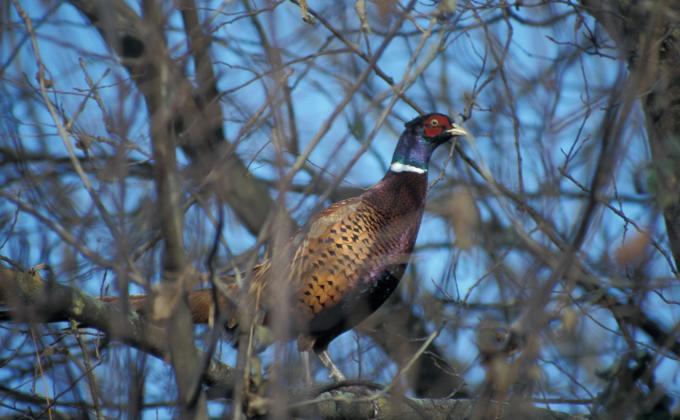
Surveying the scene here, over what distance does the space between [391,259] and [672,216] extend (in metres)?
1.67

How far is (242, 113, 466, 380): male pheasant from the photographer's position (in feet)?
17.7

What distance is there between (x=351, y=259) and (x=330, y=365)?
794mm

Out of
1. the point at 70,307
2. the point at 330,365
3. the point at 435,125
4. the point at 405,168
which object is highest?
the point at 435,125

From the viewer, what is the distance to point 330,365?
18.9 ft

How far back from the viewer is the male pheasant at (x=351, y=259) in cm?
541

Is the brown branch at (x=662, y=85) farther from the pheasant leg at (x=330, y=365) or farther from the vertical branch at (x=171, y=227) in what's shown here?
the vertical branch at (x=171, y=227)

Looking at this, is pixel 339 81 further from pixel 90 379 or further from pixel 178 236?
pixel 90 379

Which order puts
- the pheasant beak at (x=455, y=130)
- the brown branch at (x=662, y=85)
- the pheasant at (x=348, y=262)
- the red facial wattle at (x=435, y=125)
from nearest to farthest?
the brown branch at (x=662, y=85) → the pheasant at (x=348, y=262) → the pheasant beak at (x=455, y=130) → the red facial wattle at (x=435, y=125)

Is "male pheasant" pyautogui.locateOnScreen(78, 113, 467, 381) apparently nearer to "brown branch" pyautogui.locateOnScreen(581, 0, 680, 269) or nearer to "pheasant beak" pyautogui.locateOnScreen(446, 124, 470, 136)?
"pheasant beak" pyautogui.locateOnScreen(446, 124, 470, 136)

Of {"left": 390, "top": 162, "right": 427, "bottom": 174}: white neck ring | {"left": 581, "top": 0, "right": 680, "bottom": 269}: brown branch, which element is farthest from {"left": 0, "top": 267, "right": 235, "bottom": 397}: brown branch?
{"left": 390, "top": 162, "right": 427, "bottom": 174}: white neck ring

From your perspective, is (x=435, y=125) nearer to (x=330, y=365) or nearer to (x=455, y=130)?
(x=455, y=130)

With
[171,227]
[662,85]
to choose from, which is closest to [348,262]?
[662,85]

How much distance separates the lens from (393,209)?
5.75m

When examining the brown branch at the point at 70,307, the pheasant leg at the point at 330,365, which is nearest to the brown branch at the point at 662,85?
the pheasant leg at the point at 330,365
